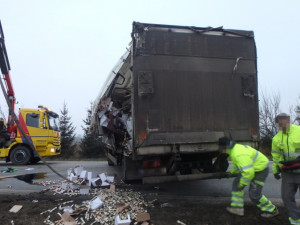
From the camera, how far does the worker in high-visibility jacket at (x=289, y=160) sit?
3.74 metres

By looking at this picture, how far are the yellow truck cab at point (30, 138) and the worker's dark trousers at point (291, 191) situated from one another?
1081cm

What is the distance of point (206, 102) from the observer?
16.7ft

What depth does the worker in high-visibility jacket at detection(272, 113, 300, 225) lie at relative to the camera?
3740mm

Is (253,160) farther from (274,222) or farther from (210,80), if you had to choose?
(210,80)

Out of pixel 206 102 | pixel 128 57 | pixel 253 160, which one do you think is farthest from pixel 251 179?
pixel 128 57

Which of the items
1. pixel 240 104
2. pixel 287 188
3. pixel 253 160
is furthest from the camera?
pixel 240 104

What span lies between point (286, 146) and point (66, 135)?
78.2ft

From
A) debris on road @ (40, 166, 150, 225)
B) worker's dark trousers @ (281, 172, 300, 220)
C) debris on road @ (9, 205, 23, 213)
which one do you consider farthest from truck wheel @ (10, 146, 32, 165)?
worker's dark trousers @ (281, 172, 300, 220)

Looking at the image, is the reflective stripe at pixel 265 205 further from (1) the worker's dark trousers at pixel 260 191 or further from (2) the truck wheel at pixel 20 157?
(2) the truck wheel at pixel 20 157

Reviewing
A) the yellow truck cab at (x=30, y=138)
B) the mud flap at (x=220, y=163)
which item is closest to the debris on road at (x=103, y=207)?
the mud flap at (x=220, y=163)

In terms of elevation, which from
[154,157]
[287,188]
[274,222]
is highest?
[154,157]

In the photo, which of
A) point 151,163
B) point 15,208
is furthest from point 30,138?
point 151,163

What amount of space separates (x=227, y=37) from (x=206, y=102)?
4.45 ft

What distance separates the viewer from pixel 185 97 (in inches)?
197
